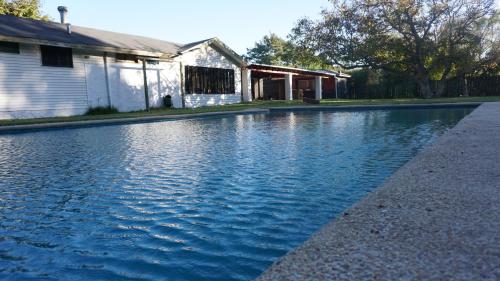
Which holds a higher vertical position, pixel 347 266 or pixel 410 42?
pixel 410 42

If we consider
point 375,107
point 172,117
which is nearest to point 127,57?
point 172,117

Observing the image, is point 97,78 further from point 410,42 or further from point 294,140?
point 410,42

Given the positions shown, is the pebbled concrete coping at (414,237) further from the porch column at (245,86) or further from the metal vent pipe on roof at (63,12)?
the porch column at (245,86)

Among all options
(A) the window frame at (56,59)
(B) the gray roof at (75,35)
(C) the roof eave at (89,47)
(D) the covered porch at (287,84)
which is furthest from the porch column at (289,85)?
(A) the window frame at (56,59)

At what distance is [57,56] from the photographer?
16.2m

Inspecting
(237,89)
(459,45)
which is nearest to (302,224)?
(237,89)

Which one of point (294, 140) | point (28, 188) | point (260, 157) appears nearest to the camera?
point (28, 188)

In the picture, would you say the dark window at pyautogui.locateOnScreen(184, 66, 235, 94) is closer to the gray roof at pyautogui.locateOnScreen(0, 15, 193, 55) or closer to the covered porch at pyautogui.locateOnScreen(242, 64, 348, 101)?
the gray roof at pyautogui.locateOnScreen(0, 15, 193, 55)

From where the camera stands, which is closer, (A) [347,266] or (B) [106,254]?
(A) [347,266]

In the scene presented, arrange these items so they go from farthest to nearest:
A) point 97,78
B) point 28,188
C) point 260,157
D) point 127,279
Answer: point 97,78, point 260,157, point 28,188, point 127,279

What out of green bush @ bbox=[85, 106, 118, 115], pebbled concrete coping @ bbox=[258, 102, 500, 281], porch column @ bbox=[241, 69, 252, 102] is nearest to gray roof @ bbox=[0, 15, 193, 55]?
green bush @ bbox=[85, 106, 118, 115]

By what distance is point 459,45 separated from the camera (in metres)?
23.0

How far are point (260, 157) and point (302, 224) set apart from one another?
3193mm

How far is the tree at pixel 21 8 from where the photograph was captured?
27625 millimetres
